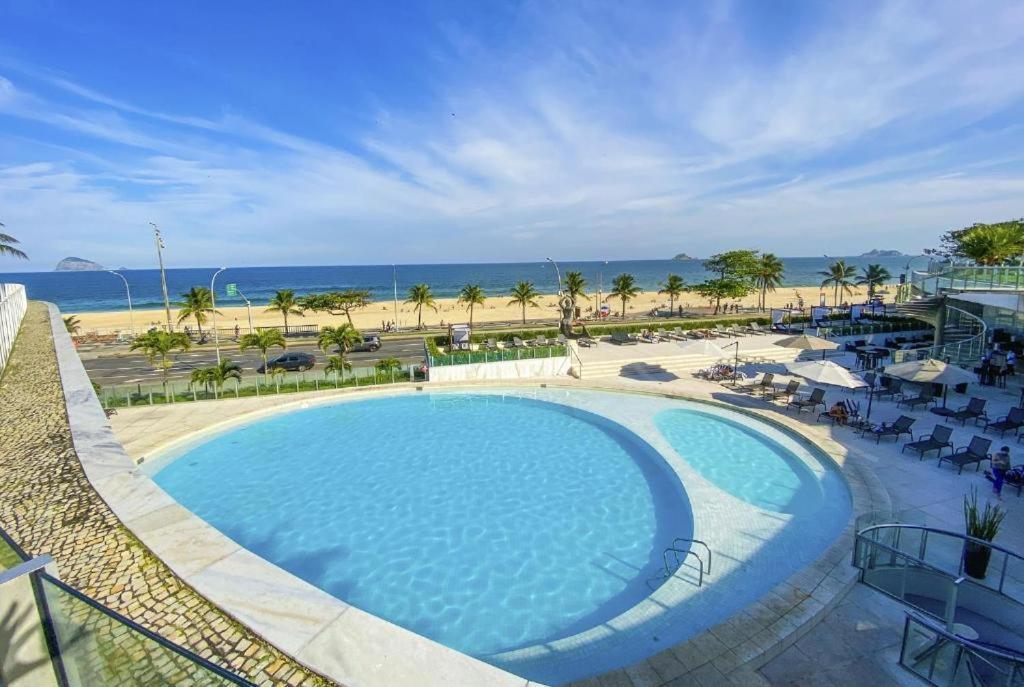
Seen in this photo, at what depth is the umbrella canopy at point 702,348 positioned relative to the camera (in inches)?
979

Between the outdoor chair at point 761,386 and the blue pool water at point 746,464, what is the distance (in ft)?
13.0

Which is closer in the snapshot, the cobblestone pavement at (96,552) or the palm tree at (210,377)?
the cobblestone pavement at (96,552)

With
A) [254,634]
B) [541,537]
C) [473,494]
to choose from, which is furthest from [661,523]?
[254,634]

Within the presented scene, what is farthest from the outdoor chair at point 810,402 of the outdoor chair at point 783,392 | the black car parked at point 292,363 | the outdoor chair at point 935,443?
the black car parked at point 292,363

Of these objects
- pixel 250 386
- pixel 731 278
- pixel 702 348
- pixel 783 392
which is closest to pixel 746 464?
pixel 783 392

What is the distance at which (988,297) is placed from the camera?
80.7ft

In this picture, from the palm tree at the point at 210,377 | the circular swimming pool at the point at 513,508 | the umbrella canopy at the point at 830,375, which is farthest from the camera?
the palm tree at the point at 210,377

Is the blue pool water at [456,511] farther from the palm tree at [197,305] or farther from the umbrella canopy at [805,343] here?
the palm tree at [197,305]

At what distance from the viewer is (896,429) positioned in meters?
15.7

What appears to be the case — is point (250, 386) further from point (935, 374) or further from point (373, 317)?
point (373, 317)

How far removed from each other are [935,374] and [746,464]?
781 cm

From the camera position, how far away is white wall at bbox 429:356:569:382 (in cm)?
2544

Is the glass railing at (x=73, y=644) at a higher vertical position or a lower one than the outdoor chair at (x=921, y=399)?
higher

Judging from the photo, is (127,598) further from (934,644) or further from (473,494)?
(934,644)
